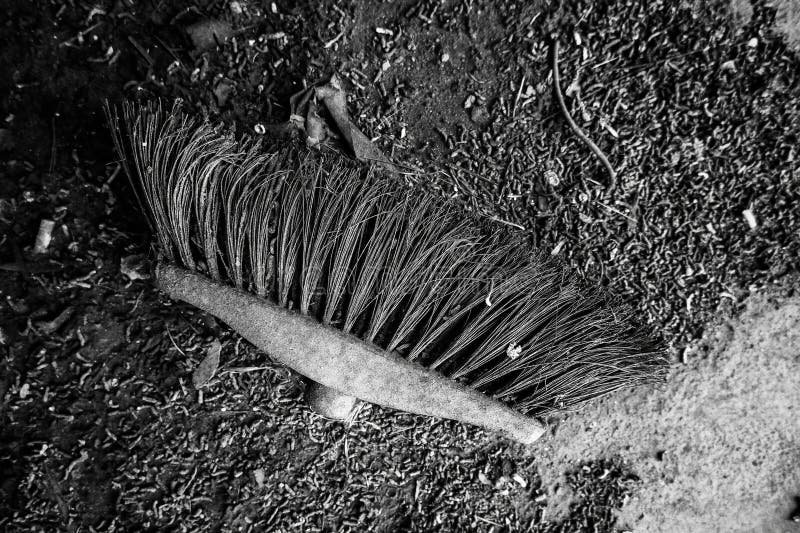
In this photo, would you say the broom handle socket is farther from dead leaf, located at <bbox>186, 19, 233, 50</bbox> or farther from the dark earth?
dead leaf, located at <bbox>186, 19, 233, 50</bbox>

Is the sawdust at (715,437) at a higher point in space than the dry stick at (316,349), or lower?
higher

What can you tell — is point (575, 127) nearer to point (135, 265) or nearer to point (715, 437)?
point (715, 437)

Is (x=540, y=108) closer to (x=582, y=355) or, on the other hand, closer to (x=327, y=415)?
(x=582, y=355)

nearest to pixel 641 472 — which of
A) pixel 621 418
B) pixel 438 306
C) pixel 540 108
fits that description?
pixel 621 418

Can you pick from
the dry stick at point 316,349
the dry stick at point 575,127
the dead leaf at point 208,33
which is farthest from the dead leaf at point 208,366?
the dry stick at point 575,127

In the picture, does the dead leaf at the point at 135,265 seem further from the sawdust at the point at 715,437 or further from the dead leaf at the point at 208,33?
the sawdust at the point at 715,437

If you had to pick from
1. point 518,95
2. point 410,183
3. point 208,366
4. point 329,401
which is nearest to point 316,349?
point 329,401
